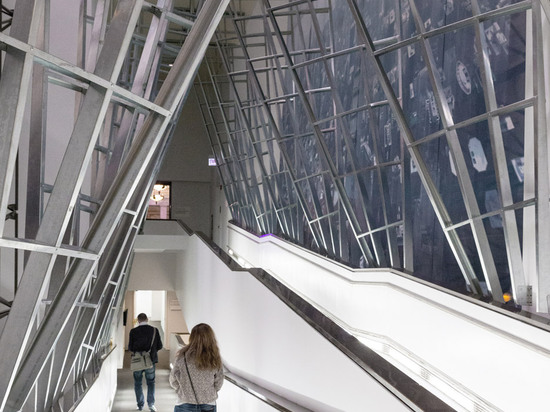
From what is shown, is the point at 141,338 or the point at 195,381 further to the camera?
the point at 141,338

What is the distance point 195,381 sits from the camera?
8391mm

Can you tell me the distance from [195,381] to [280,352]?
40.7 inches

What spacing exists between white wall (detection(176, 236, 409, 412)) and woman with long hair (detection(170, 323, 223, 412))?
30.8 inches

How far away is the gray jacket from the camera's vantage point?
27.5 feet

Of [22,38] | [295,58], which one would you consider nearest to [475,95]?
[22,38]

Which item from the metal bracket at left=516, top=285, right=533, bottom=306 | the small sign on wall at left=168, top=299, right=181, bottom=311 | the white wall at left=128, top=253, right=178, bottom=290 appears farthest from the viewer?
the small sign on wall at left=168, top=299, right=181, bottom=311

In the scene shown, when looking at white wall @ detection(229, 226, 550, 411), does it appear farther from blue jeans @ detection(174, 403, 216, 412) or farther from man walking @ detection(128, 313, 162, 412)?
man walking @ detection(128, 313, 162, 412)

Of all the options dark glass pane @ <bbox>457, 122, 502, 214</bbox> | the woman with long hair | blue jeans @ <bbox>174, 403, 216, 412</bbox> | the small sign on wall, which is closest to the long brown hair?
the woman with long hair

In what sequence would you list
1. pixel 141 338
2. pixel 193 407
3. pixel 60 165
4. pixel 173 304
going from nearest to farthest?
1. pixel 60 165
2. pixel 193 407
3. pixel 141 338
4. pixel 173 304

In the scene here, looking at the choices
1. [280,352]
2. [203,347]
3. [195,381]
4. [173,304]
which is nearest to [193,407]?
[195,381]

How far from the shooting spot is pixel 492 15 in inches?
289

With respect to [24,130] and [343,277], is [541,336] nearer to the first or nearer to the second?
[24,130]

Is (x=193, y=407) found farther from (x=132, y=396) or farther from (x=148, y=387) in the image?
(x=132, y=396)

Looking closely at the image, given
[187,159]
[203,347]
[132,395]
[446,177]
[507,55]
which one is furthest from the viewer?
[187,159]
